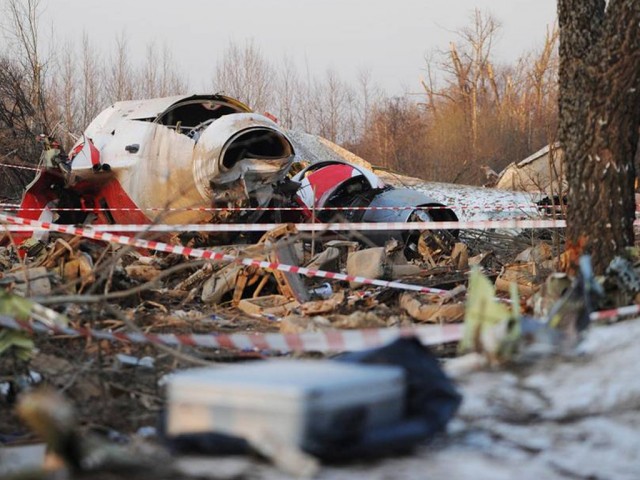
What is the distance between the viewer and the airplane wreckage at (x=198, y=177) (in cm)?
998

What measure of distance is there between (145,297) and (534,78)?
1415 inches

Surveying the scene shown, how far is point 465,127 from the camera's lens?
3706 centimetres

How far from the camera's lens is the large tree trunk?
5320 millimetres

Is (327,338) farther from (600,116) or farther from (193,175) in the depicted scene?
(193,175)

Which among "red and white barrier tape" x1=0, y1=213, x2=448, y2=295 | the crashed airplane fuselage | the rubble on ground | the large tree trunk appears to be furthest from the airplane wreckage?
the large tree trunk

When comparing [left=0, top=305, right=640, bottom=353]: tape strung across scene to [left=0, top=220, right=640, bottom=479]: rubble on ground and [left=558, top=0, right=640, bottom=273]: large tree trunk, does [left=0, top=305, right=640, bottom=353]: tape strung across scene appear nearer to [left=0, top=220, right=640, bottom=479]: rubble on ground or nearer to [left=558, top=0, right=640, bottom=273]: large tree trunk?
[left=0, top=220, right=640, bottom=479]: rubble on ground

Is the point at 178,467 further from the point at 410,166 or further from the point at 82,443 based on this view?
the point at 410,166

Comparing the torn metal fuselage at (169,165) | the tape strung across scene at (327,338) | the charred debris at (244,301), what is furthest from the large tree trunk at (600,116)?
the torn metal fuselage at (169,165)

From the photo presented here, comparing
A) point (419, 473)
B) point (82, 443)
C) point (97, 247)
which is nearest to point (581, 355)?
point (419, 473)

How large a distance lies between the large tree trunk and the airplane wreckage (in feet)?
15.8

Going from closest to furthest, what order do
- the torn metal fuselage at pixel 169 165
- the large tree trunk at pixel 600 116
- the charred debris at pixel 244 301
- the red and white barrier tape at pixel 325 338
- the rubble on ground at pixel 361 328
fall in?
the charred debris at pixel 244 301
the rubble on ground at pixel 361 328
the red and white barrier tape at pixel 325 338
the large tree trunk at pixel 600 116
the torn metal fuselage at pixel 169 165

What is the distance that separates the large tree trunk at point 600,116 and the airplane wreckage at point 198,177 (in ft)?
15.8

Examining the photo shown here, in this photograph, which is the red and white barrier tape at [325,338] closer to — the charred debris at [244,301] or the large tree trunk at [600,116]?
the charred debris at [244,301]

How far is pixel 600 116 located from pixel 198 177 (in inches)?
217
